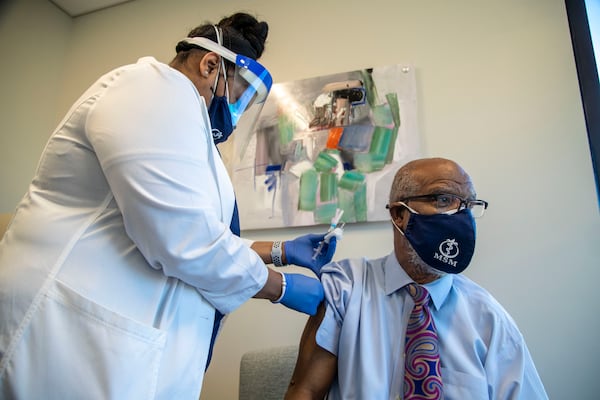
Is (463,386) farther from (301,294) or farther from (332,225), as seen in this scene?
(332,225)

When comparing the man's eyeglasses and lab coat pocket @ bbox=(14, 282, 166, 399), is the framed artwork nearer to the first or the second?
the man's eyeglasses

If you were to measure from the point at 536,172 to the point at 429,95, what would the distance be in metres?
0.56

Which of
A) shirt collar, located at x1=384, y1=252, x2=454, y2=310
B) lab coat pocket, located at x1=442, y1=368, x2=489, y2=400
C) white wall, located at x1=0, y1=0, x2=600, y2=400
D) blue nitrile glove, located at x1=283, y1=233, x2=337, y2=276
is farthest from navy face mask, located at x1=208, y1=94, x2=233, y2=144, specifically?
lab coat pocket, located at x1=442, y1=368, x2=489, y2=400

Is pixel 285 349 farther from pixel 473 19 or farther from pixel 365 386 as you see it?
pixel 473 19

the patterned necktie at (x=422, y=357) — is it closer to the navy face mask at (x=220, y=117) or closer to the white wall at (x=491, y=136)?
the white wall at (x=491, y=136)

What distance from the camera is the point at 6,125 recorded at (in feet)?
7.15

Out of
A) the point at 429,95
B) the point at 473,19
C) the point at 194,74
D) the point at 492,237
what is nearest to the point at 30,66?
the point at 194,74

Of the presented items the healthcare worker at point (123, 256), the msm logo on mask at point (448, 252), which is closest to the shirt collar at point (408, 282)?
the msm logo on mask at point (448, 252)

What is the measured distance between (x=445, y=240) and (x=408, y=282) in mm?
166

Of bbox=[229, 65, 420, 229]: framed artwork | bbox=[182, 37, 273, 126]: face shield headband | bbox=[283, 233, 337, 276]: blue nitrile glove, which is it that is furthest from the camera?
bbox=[229, 65, 420, 229]: framed artwork

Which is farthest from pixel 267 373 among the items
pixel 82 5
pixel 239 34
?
pixel 82 5

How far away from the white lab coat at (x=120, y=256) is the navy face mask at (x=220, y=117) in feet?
0.76

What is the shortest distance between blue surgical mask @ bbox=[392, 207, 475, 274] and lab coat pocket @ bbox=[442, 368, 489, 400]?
0.26 m

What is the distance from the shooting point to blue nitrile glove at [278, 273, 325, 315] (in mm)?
954
